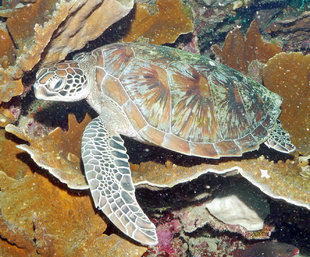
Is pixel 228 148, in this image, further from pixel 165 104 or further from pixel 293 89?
pixel 293 89

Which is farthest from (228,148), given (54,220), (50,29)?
(50,29)

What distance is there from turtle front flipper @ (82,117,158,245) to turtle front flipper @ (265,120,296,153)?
166 cm

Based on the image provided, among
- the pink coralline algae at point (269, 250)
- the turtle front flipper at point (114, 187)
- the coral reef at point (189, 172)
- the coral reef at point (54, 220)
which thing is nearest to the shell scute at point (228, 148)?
the coral reef at point (189, 172)

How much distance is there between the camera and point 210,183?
3.07 m

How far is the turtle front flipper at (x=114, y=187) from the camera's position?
2250 millimetres

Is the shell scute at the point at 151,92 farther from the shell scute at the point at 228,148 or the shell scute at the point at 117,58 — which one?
the shell scute at the point at 228,148

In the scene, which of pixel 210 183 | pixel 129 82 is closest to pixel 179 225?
pixel 210 183

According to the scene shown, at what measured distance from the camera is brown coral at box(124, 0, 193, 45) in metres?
3.95

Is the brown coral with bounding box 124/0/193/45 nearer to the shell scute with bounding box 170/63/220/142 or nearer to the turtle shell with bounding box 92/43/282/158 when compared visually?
the turtle shell with bounding box 92/43/282/158

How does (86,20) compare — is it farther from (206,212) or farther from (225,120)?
(206,212)

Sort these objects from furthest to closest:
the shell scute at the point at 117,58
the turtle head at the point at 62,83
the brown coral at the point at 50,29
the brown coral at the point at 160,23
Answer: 1. the brown coral at the point at 160,23
2. the shell scute at the point at 117,58
3. the turtle head at the point at 62,83
4. the brown coral at the point at 50,29

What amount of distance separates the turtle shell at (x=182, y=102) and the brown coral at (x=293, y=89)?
59 cm

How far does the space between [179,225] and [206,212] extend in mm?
380

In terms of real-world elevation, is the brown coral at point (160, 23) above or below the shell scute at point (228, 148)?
above
